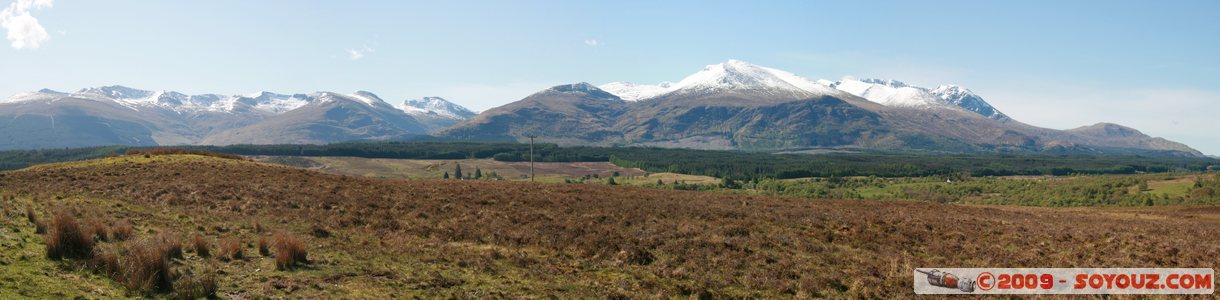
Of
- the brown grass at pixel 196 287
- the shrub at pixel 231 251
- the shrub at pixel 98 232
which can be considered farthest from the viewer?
the shrub at pixel 98 232

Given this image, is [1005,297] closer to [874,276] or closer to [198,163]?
[874,276]

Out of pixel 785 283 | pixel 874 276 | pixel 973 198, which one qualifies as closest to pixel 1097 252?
pixel 874 276

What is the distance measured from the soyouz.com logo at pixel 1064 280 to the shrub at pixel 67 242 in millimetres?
23695

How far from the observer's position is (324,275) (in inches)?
662

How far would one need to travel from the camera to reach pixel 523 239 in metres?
25.1

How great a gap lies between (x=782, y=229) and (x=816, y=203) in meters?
15.6

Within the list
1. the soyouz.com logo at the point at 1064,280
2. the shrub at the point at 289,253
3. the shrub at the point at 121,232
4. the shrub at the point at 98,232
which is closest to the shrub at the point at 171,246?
the shrub at the point at 289,253

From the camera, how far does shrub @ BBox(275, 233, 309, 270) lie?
56.0 feet

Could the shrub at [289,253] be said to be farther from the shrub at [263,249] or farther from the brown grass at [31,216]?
the brown grass at [31,216]

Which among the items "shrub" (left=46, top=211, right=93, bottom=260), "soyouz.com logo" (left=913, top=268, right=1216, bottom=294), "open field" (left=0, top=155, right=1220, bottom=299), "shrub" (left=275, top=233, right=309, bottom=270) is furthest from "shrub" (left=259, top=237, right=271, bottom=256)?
"soyouz.com logo" (left=913, top=268, right=1216, bottom=294)

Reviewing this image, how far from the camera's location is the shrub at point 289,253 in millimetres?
17062

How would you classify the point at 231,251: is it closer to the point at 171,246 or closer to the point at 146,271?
the point at 171,246

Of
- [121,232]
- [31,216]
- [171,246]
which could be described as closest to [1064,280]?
[171,246]

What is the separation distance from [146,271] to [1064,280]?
26.8 m
